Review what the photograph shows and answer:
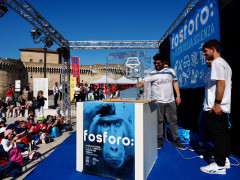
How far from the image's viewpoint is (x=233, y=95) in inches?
92.1

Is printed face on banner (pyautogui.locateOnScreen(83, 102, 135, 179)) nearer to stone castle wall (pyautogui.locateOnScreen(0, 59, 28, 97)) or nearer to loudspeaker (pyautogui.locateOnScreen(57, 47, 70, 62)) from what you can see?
loudspeaker (pyautogui.locateOnScreen(57, 47, 70, 62))

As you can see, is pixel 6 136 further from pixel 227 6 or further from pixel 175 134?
pixel 227 6

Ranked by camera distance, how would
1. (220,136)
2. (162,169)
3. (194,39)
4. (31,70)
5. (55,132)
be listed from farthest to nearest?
1. (31,70)
2. (55,132)
3. (194,39)
4. (162,169)
5. (220,136)

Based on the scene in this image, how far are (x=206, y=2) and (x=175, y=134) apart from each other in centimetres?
245

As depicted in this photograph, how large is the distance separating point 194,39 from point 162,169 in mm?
2781

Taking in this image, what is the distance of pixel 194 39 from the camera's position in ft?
11.2

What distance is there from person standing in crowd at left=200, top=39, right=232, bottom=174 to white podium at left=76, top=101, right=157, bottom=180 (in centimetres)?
75

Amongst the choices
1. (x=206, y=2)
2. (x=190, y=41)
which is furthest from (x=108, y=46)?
(x=206, y=2)

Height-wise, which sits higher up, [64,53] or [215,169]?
[64,53]

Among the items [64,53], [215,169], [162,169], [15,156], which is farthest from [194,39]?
[64,53]

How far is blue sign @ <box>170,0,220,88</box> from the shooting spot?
2.79m

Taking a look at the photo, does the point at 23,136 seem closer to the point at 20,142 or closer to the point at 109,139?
the point at 20,142

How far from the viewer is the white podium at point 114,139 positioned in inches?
58.0

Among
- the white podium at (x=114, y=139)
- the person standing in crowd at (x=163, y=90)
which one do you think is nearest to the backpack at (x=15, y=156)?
the white podium at (x=114, y=139)
